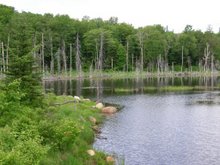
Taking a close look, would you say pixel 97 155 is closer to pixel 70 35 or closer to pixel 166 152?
pixel 166 152

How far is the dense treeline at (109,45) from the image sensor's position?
137500mm

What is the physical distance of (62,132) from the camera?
26062mm

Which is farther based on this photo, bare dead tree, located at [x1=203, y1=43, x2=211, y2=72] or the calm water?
bare dead tree, located at [x1=203, y1=43, x2=211, y2=72]

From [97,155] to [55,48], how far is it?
372 ft

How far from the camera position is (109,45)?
146 meters

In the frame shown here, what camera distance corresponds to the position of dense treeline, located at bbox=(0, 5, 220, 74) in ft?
451

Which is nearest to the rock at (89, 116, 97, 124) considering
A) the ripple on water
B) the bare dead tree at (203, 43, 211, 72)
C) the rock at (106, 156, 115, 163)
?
the ripple on water

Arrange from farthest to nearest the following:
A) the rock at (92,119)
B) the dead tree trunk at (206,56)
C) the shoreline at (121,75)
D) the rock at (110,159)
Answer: the dead tree trunk at (206,56) < the shoreline at (121,75) < the rock at (92,119) < the rock at (110,159)

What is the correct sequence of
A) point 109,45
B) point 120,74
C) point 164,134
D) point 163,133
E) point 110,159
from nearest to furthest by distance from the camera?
point 110,159
point 164,134
point 163,133
point 120,74
point 109,45

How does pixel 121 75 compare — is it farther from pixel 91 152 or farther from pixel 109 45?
pixel 91 152

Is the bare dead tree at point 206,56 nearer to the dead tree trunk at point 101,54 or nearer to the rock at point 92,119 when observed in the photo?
the dead tree trunk at point 101,54

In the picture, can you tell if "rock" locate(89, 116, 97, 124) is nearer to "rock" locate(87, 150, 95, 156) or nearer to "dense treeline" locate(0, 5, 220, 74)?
"rock" locate(87, 150, 95, 156)

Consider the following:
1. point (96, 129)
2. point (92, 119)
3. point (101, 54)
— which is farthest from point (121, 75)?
point (96, 129)

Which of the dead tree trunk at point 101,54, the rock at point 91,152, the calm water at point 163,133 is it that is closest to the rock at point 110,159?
the rock at point 91,152
